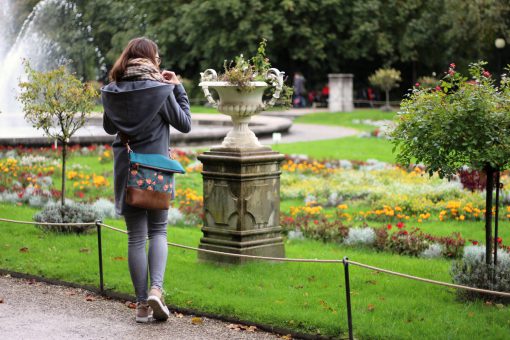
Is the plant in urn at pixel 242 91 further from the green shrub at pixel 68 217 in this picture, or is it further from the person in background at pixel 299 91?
the person in background at pixel 299 91

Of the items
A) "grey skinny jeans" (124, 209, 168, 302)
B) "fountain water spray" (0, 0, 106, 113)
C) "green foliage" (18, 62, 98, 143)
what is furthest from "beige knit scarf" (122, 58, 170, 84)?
"fountain water spray" (0, 0, 106, 113)

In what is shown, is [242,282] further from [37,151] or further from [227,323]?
[37,151]

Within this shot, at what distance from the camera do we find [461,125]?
650 cm

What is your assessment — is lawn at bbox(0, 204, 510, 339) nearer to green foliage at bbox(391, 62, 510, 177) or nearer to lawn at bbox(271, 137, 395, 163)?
green foliage at bbox(391, 62, 510, 177)

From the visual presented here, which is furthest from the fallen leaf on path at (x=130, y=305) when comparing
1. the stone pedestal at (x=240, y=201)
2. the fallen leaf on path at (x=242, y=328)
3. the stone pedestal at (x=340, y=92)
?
the stone pedestal at (x=340, y=92)


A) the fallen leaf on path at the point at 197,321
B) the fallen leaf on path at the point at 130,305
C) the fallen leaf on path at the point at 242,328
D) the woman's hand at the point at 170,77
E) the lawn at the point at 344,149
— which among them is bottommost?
the fallen leaf on path at the point at 242,328

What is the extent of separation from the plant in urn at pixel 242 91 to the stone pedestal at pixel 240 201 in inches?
6.6

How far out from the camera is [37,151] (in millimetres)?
17203

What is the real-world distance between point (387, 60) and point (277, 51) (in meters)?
4.92

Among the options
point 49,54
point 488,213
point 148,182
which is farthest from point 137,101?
point 49,54

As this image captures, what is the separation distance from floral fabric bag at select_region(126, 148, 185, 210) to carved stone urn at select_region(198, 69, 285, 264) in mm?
1721

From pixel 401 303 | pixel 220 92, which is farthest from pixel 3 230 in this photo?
pixel 401 303

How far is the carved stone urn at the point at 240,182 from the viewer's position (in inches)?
318

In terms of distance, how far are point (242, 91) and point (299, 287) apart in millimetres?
1778
